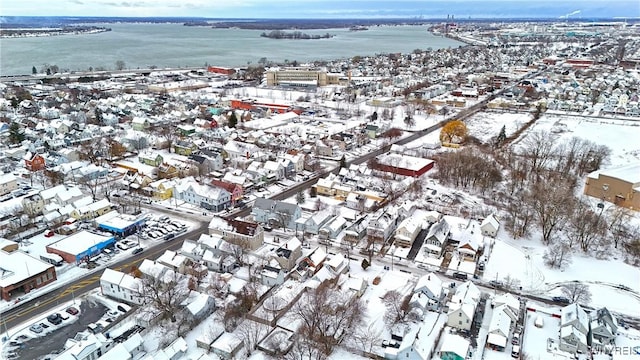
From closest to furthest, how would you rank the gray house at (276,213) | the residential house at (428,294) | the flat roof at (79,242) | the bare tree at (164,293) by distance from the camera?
the bare tree at (164,293) < the residential house at (428,294) < the flat roof at (79,242) < the gray house at (276,213)

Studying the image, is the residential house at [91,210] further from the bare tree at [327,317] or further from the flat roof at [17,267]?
the bare tree at [327,317]

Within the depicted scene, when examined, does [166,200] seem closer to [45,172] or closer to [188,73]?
[45,172]

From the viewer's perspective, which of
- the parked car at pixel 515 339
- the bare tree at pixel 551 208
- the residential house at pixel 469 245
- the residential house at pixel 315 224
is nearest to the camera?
the parked car at pixel 515 339

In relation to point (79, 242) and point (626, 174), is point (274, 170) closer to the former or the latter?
point (79, 242)

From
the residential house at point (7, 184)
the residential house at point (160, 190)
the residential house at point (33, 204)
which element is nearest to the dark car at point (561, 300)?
the residential house at point (160, 190)

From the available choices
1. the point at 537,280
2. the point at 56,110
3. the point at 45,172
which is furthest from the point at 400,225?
the point at 56,110

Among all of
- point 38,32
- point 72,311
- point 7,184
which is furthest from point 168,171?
point 38,32

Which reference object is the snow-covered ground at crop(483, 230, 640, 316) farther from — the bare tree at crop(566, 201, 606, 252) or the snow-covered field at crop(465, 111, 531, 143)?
the snow-covered field at crop(465, 111, 531, 143)
